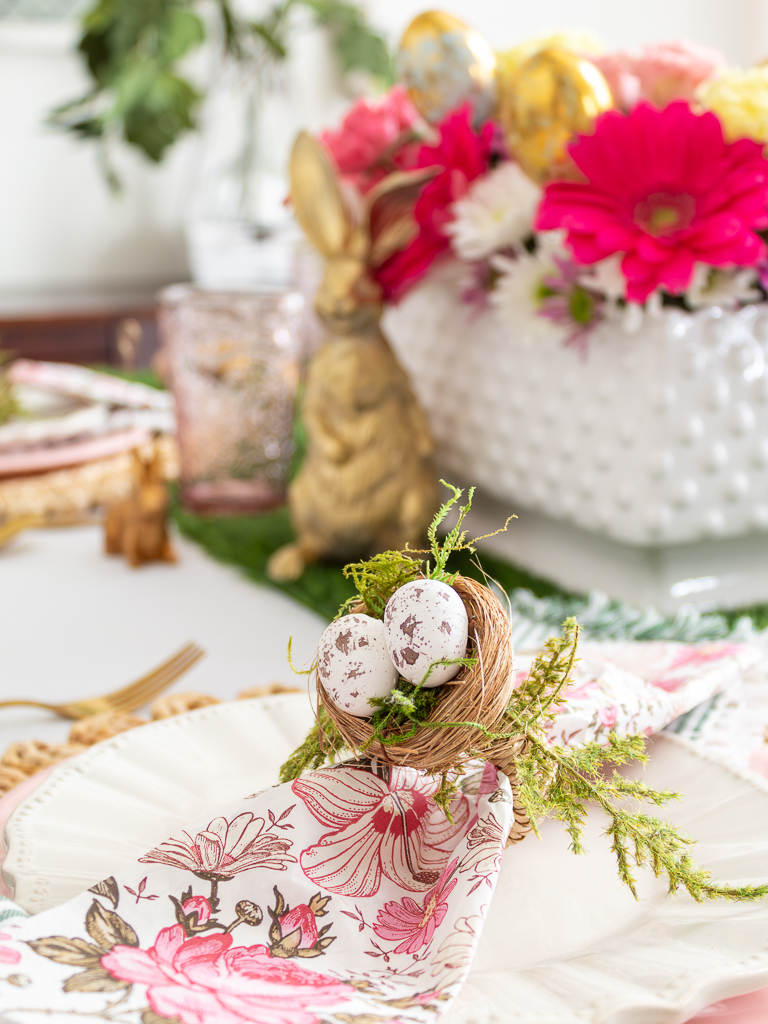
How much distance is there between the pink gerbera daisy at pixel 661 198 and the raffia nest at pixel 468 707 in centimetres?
36

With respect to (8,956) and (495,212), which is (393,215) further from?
(8,956)

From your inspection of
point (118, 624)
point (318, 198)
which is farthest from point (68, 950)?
point (318, 198)

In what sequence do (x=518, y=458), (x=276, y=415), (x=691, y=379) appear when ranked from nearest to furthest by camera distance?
(x=691, y=379) < (x=518, y=458) < (x=276, y=415)

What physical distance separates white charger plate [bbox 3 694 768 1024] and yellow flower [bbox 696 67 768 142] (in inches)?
16.1

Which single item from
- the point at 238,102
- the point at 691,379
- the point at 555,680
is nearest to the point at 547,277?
the point at 691,379

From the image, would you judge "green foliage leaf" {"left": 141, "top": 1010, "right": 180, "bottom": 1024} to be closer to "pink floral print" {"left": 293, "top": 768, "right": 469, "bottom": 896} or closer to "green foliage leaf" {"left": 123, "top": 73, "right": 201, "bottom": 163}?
"pink floral print" {"left": 293, "top": 768, "right": 469, "bottom": 896}

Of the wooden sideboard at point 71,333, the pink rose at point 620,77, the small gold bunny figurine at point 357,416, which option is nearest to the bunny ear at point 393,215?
the small gold bunny figurine at point 357,416

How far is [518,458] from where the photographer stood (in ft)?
2.54

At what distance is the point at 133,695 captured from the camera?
56 cm

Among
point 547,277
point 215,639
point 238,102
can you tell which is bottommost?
point 215,639

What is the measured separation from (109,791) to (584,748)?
6.4 inches

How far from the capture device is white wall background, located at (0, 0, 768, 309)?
252 cm

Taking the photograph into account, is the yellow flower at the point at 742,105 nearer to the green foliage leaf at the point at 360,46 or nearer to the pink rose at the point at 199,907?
the pink rose at the point at 199,907

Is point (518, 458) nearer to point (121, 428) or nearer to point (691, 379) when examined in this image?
point (691, 379)
